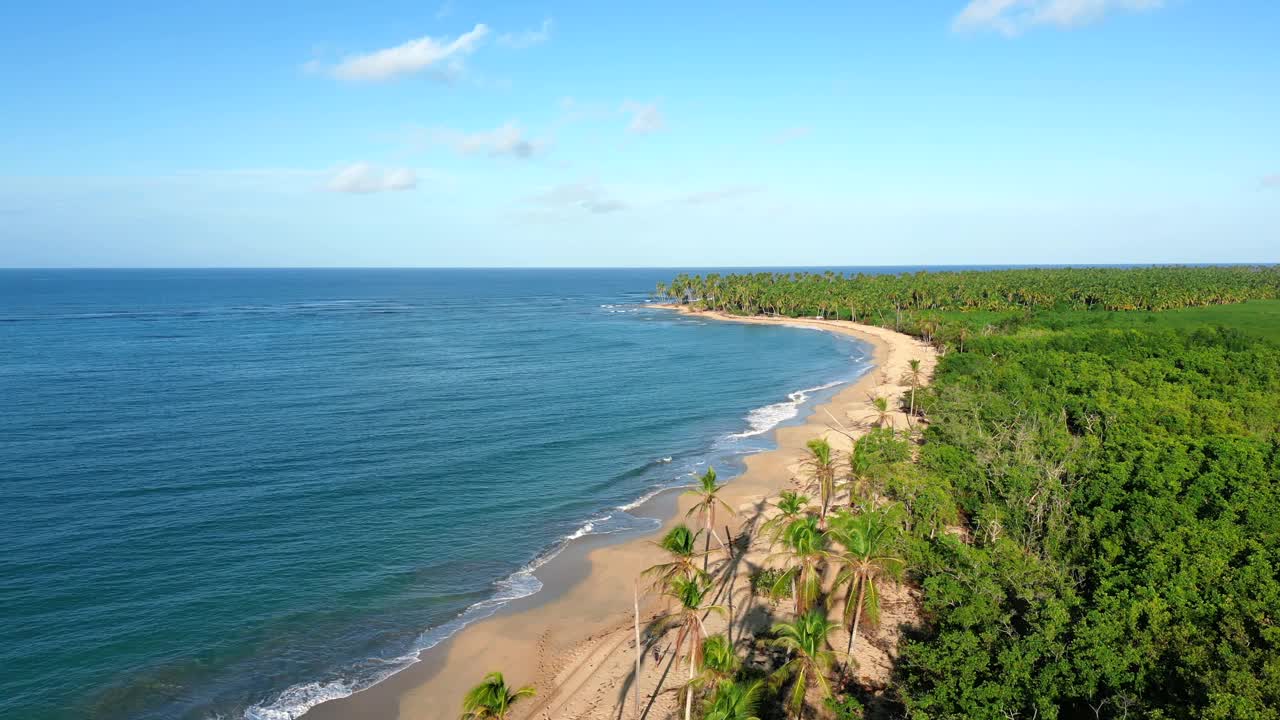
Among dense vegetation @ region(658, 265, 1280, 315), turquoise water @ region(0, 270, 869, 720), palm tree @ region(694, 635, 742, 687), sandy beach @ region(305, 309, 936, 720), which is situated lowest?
sandy beach @ region(305, 309, 936, 720)

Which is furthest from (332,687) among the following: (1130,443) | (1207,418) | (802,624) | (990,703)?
(1207,418)

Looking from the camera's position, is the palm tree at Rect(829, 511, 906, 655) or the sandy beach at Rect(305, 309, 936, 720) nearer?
the palm tree at Rect(829, 511, 906, 655)

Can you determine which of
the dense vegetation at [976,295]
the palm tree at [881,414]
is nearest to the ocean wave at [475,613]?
the palm tree at [881,414]

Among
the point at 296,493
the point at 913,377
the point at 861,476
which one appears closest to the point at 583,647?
the point at 861,476

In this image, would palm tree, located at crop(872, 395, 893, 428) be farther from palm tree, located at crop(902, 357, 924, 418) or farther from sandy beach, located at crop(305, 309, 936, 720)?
sandy beach, located at crop(305, 309, 936, 720)

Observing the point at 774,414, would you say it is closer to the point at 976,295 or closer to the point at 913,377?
the point at 913,377

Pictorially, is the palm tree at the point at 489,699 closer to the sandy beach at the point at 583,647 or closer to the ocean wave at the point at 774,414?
the sandy beach at the point at 583,647

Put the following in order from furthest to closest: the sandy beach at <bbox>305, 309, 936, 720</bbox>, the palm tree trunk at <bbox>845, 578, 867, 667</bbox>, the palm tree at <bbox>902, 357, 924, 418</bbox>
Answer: the palm tree at <bbox>902, 357, 924, 418</bbox> → the sandy beach at <bbox>305, 309, 936, 720</bbox> → the palm tree trunk at <bbox>845, 578, 867, 667</bbox>

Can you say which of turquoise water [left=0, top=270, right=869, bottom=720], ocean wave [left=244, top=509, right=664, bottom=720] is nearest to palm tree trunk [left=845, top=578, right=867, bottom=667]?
ocean wave [left=244, top=509, right=664, bottom=720]
